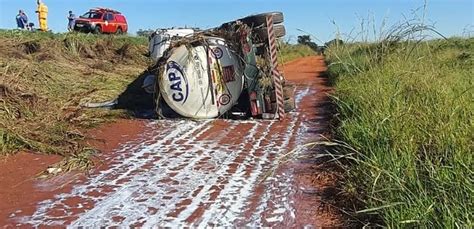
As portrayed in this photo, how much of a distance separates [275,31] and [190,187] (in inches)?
161

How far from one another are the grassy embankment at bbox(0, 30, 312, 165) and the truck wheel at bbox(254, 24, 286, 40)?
98 cm

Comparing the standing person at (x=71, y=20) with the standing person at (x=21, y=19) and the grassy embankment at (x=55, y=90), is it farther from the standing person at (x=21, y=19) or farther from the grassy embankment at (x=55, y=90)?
the grassy embankment at (x=55, y=90)

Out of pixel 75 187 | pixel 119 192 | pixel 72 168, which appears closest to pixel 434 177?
pixel 119 192

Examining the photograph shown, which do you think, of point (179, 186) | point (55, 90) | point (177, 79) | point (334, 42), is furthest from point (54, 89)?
point (179, 186)

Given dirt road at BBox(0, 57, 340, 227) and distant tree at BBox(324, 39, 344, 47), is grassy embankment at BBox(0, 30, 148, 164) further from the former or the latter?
distant tree at BBox(324, 39, 344, 47)

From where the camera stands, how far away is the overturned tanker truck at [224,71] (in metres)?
8.30

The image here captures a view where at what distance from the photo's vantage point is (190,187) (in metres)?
5.01

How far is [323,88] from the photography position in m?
14.2

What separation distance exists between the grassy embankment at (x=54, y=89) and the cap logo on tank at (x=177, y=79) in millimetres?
1280

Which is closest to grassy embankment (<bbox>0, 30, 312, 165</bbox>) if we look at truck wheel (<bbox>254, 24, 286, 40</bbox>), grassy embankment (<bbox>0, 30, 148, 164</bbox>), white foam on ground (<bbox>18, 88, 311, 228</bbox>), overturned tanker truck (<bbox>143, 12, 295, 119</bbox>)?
grassy embankment (<bbox>0, 30, 148, 164</bbox>)

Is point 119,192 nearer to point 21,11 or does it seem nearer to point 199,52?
point 199,52

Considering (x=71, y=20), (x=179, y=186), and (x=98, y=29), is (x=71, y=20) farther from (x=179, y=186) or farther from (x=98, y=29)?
(x=179, y=186)

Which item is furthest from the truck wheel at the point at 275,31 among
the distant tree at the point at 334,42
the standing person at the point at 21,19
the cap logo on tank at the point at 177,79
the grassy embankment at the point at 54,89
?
the standing person at the point at 21,19

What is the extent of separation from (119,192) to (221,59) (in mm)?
3966
